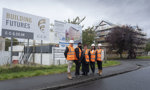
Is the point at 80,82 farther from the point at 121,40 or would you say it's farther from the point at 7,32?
the point at 121,40

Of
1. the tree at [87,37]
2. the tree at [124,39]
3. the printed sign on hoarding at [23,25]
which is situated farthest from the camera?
the tree at [124,39]

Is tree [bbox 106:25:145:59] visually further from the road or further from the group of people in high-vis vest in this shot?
the road

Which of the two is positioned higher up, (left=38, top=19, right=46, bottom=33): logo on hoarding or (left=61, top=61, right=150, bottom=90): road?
(left=38, top=19, right=46, bottom=33): logo on hoarding

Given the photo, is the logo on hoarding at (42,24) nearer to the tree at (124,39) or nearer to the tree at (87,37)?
the tree at (87,37)

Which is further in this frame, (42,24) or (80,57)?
(42,24)

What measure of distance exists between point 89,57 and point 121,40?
915 inches

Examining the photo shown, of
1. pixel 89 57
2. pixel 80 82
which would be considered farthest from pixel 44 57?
pixel 80 82

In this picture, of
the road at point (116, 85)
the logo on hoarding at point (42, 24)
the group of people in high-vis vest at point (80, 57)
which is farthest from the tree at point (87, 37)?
the road at point (116, 85)

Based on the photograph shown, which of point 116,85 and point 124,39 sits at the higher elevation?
point 124,39

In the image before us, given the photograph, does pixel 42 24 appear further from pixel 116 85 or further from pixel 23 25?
pixel 116 85

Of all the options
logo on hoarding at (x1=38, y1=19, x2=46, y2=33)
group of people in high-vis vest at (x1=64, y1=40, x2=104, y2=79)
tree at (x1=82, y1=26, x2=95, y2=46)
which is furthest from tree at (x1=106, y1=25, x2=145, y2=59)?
group of people in high-vis vest at (x1=64, y1=40, x2=104, y2=79)

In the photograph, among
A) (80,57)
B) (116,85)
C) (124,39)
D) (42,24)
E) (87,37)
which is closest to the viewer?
(116,85)

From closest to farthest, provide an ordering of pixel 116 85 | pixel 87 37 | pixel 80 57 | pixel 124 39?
pixel 116 85 → pixel 80 57 → pixel 87 37 → pixel 124 39

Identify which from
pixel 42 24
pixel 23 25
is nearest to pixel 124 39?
pixel 42 24
